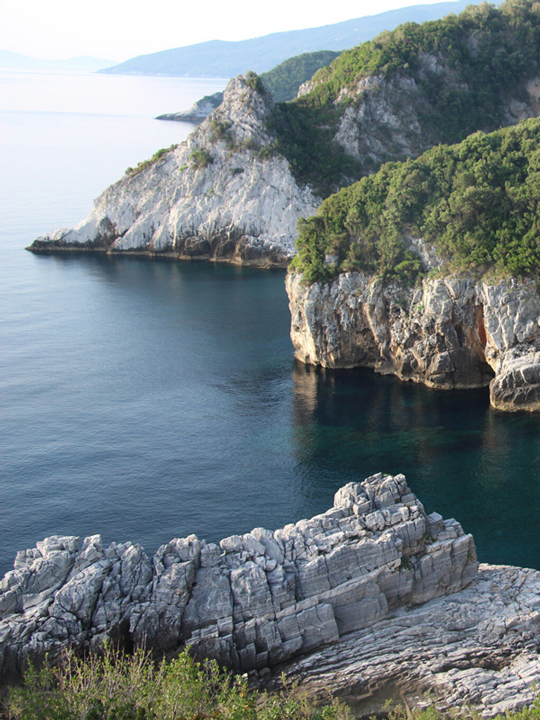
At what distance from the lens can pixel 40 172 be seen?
188m

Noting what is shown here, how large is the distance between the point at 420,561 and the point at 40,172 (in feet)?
580

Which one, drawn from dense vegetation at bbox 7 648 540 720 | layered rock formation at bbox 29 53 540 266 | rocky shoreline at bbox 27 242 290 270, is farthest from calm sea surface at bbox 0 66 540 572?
layered rock formation at bbox 29 53 540 266

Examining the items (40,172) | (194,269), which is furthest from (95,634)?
(40,172)

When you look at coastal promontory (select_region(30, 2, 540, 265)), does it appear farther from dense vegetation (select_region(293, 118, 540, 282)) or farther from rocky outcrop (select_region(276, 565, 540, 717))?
rocky outcrop (select_region(276, 565, 540, 717))

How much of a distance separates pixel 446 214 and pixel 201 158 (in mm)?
74182

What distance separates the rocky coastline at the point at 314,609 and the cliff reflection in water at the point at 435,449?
7.58 m

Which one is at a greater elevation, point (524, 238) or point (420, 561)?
point (524, 238)

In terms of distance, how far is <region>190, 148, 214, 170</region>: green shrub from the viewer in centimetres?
13162

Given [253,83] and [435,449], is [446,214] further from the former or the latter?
[253,83]

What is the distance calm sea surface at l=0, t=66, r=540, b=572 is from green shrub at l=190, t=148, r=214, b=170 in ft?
142

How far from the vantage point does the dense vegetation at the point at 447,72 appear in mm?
136750

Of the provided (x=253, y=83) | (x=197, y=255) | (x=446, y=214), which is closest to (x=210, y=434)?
(x=446, y=214)

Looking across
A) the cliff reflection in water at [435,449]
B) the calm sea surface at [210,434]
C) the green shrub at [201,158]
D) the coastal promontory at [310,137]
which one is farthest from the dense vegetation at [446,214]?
the green shrub at [201,158]

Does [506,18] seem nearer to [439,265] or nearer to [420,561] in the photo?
[439,265]
